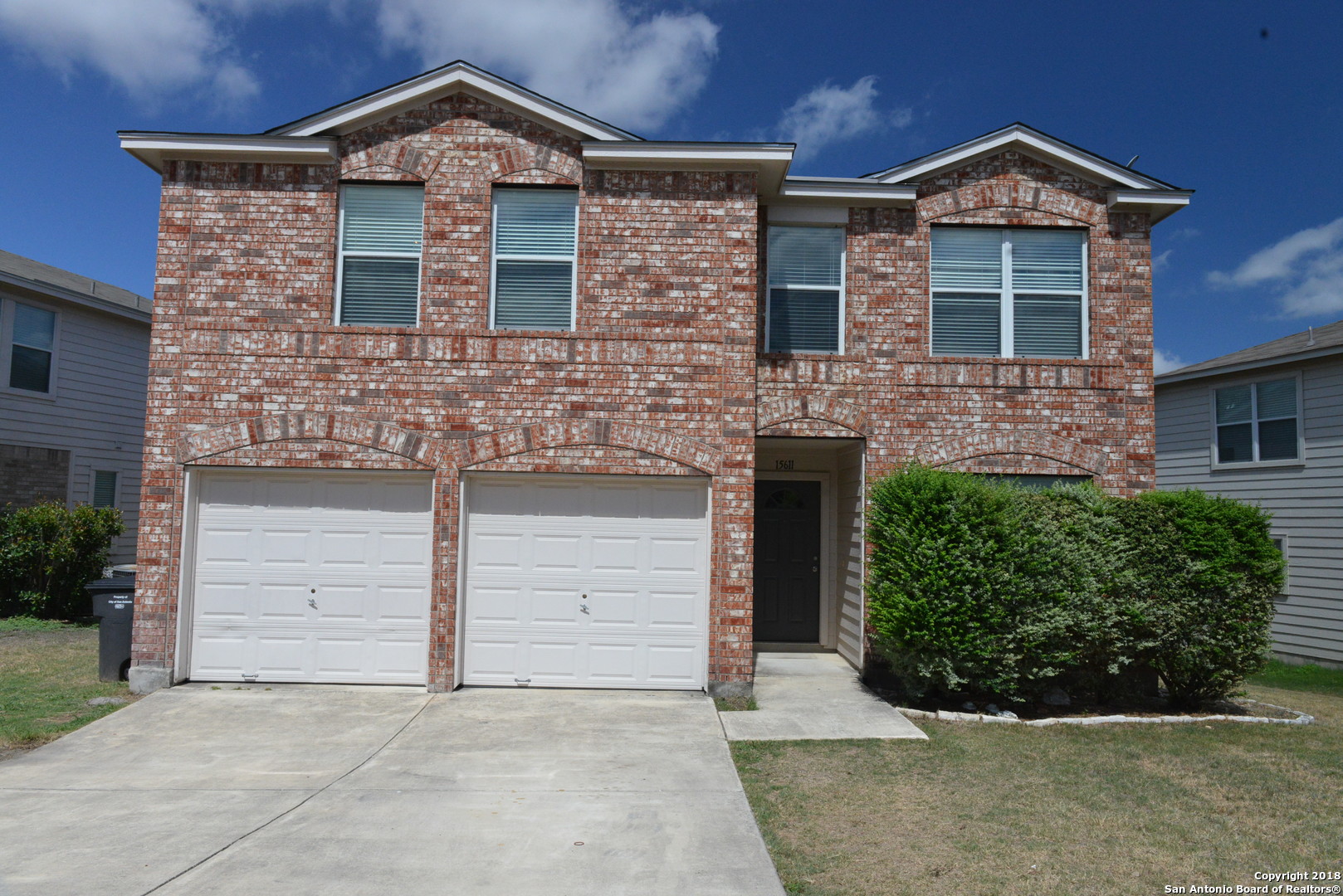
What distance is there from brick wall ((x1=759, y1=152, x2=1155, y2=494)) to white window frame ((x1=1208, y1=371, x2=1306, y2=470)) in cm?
Answer: 595

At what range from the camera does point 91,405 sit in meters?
17.2

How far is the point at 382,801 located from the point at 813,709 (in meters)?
→ 4.48

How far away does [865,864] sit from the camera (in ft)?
17.2

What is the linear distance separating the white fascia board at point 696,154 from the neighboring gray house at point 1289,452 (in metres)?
10.1

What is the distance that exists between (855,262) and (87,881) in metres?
9.34

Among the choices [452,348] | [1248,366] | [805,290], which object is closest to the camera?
[452,348]

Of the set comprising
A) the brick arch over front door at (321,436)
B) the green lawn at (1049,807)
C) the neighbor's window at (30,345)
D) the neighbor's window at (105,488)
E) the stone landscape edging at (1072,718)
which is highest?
the neighbor's window at (30,345)

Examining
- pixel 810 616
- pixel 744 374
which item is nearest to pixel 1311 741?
pixel 810 616

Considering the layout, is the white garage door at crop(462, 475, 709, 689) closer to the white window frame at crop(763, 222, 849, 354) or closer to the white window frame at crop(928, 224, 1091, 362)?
the white window frame at crop(763, 222, 849, 354)

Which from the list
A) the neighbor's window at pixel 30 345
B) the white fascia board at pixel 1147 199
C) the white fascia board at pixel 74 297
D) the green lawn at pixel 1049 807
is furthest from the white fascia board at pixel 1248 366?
the neighbor's window at pixel 30 345

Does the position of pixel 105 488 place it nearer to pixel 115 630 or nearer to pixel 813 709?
pixel 115 630

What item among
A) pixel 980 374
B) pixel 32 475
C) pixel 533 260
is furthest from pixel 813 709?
pixel 32 475

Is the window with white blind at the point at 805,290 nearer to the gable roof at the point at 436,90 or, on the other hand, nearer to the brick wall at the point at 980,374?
the brick wall at the point at 980,374

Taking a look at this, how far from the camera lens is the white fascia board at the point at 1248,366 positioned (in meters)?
13.9
